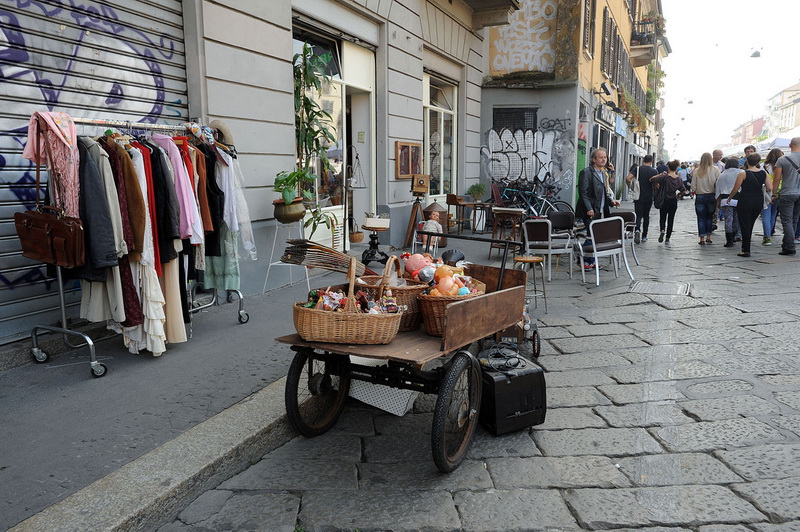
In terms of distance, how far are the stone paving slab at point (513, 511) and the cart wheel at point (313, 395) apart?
103cm

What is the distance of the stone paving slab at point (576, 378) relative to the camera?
4461mm

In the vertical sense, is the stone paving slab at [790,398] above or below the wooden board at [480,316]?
below

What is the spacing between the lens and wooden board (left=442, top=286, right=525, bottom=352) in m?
3.00

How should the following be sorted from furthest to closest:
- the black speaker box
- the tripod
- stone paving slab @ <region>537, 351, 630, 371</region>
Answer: the tripod
stone paving slab @ <region>537, 351, 630, 371</region>
the black speaker box

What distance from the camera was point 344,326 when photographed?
3.01 meters

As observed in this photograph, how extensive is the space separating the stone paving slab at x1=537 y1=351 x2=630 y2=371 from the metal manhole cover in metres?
2.74

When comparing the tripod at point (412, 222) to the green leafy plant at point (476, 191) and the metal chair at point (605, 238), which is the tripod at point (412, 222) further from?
the green leafy plant at point (476, 191)

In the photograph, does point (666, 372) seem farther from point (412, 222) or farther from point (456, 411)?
point (412, 222)

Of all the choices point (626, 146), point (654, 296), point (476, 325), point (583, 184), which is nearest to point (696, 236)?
point (583, 184)

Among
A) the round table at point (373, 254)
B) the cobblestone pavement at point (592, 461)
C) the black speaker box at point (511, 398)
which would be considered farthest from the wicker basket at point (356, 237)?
the black speaker box at point (511, 398)

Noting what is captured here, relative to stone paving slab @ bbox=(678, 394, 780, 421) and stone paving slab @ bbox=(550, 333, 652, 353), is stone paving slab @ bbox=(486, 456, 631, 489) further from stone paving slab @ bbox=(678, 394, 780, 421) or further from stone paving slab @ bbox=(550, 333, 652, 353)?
stone paving slab @ bbox=(550, 333, 652, 353)

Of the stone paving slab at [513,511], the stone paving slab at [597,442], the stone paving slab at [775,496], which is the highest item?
the stone paving slab at [775,496]

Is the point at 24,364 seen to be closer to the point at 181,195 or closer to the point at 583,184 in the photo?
the point at 181,195

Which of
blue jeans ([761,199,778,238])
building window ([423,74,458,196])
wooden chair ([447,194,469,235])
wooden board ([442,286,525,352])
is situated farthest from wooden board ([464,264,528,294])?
blue jeans ([761,199,778,238])
